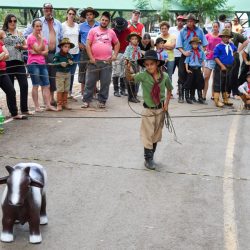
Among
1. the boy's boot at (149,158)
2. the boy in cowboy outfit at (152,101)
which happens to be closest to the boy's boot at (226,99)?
the boy in cowboy outfit at (152,101)

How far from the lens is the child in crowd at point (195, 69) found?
36.2ft

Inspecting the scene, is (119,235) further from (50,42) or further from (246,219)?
(50,42)

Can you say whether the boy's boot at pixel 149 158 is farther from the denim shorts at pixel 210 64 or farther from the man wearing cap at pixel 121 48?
the denim shorts at pixel 210 64

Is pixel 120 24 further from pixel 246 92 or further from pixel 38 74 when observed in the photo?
pixel 246 92

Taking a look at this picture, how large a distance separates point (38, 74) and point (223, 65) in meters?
4.23

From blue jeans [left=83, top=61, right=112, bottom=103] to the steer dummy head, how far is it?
20.5 ft

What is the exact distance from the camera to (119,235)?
179 inches

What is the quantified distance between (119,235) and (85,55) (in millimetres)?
7088

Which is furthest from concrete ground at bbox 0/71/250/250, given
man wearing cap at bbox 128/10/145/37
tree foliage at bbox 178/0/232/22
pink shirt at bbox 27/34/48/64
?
tree foliage at bbox 178/0/232/22

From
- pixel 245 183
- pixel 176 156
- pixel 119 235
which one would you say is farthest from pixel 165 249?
pixel 176 156

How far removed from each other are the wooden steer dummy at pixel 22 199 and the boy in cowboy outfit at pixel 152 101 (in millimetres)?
2405

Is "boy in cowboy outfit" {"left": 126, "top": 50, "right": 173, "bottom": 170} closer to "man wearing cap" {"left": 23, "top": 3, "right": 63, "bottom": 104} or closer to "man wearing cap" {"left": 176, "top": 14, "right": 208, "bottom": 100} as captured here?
"man wearing cap" {"left": 23, "top": 3, "right": 63, "bottom": 104}

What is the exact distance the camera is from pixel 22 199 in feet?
13.4

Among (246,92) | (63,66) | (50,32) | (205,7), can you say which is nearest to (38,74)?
(63,66)
